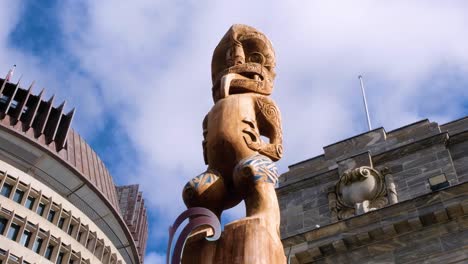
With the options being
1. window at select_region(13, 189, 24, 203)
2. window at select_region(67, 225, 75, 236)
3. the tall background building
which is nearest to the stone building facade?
the tall background building

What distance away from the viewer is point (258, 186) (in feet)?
14.9

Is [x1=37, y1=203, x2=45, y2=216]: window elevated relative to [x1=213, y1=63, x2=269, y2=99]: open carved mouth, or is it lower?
elevated

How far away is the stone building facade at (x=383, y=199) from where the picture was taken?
11359 millimetres

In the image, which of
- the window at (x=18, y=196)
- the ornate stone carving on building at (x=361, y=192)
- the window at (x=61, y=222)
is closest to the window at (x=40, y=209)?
→ the window at (x=18, y=196)

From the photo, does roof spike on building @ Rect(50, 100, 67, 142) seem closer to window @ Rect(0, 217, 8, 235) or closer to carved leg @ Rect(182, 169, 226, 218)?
window @ Rect(0, 217, 8, 235)

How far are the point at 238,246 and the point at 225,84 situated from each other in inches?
91.1

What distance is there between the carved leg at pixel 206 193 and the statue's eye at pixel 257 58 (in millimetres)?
2272

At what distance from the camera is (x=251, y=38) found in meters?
6.78

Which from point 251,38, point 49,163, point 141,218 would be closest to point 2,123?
point 49,163

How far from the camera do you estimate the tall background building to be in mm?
45281

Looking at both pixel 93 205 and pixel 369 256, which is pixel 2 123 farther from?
pixel 369 256

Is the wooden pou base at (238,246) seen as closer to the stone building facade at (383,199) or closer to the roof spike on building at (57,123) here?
the stone building facade at (383,199)

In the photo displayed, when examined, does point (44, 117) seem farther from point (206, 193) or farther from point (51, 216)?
point (206, 193)

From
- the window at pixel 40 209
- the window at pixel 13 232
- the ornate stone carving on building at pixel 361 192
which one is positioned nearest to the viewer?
the ornate stone carving on building at pixel 361 192
